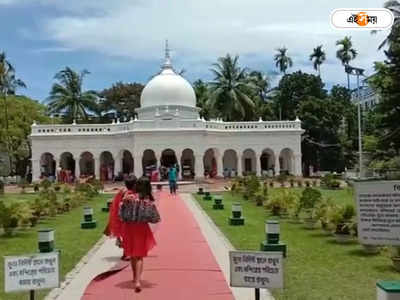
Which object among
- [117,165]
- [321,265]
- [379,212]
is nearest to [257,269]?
[379,212]

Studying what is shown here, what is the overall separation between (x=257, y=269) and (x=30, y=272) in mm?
2553

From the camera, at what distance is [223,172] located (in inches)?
2197

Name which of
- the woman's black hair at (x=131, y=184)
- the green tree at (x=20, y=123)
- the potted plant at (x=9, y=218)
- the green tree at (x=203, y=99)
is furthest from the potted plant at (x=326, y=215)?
the green tree at (x=203, y=99)

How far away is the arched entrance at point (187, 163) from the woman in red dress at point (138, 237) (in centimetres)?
4458

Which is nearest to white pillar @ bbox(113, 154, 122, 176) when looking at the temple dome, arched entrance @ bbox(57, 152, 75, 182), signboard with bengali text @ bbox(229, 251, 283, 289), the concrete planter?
arched entrance @ bbox(57, 152, 75, 182)

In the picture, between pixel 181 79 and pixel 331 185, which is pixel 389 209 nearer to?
pixel 331 185

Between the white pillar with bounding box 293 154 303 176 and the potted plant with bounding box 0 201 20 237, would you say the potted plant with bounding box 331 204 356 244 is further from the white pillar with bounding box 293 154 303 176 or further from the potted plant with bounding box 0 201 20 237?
the white pillar with bounding box 293 154 303 176

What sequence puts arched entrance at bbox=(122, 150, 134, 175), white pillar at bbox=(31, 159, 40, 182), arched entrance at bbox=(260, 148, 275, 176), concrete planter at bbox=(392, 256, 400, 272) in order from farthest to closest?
1. arched entrance at bbox=(122, 150, 134, 175)
2. arched entrance at bbox=(260, 148, 275, 176)
3. white pillar at bbox=(31, 159, 40, 182)
4. concrete planter at bbox=(392, 256, 400, 272)

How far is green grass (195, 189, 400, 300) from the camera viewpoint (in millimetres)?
9562

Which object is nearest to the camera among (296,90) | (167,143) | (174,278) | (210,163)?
(174,278)

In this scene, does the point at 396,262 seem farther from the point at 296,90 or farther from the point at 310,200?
the point at 296,90

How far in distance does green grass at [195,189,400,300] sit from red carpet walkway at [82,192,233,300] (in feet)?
3.48

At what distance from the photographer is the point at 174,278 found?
10359 mm

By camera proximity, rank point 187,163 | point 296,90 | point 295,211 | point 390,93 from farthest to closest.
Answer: point 296,90 < point 187,163 < point 390,93 < point 295,211
